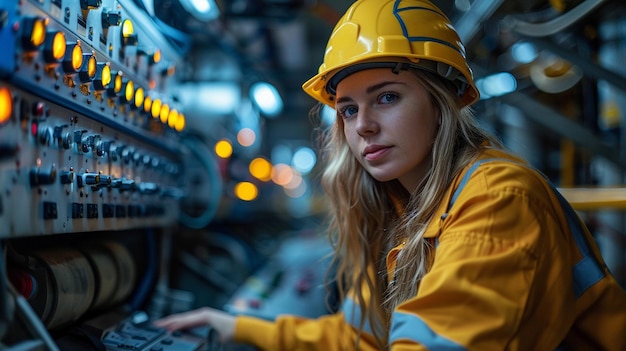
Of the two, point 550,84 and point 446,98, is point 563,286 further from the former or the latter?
point 550,84

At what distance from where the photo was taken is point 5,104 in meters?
0.95

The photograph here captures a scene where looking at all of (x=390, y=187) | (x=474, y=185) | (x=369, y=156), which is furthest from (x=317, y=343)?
(x=474, y=185)

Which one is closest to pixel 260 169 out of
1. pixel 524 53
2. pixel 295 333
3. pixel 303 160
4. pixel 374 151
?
pixel 524 53

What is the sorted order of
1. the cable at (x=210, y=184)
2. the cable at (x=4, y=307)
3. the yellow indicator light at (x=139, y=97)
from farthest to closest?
1. the cable at (x=210, y=184)
2. the yellow indicator light at (x=139, y=97)
3. the cable at (x=4, y=307)

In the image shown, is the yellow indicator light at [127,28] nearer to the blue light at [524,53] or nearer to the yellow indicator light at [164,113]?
the yellow indicator light at [164,113]

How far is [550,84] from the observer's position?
362 cm

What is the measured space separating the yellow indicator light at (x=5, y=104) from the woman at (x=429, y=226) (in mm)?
751

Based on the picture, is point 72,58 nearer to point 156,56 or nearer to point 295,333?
point 156,56

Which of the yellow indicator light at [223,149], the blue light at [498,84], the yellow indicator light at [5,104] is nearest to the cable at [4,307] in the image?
the yellow indicator light at [5,104]

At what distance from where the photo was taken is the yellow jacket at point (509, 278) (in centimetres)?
99

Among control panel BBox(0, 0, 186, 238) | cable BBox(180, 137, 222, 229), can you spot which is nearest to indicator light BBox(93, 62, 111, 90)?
control panel BBox(0, 0, 186, 238)

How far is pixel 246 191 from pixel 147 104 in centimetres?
230

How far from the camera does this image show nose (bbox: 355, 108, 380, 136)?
1341mm

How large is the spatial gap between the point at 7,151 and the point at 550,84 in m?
3.49
